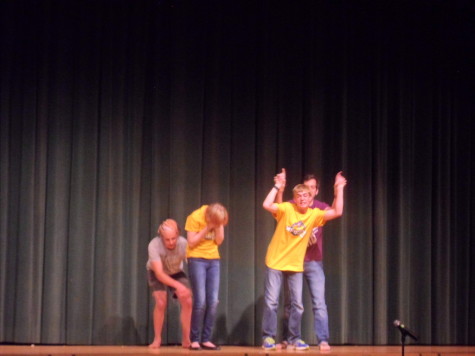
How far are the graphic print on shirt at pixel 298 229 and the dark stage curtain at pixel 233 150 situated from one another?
1.03m

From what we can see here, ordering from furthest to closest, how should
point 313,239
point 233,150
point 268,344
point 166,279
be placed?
point 233,150, point 313,239, point 268,344, point 166,279

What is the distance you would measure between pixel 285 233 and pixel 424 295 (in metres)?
2.13

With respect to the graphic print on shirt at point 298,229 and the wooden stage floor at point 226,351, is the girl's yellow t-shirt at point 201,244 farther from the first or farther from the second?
the wooden stage floor at point 226,351

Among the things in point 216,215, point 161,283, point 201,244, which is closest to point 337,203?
point 216,215

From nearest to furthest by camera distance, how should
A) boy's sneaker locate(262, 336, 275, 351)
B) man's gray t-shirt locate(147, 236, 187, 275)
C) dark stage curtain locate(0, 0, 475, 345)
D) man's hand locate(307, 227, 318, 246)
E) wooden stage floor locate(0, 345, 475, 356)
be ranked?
wooden stage floor locate(0, 345, 475, 356), man's gray t-shirt locate(147, 236, 187, 275), boy's sneaker locate(262, 336, 275, 351), man's hand locate(307, 227, 318, 246), dark stage curtain locate(0, 0, 475, 345)

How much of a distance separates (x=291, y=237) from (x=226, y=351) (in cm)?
125

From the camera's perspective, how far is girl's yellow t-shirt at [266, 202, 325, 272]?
688cm

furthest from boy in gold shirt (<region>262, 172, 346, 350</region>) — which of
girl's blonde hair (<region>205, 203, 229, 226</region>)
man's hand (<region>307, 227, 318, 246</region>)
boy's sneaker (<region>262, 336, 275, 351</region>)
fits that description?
girl's blonde hair (<region>205, 203, 229, 226</region>)

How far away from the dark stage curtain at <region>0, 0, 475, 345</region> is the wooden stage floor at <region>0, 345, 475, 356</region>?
22 cm

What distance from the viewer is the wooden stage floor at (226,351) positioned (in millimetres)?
6660

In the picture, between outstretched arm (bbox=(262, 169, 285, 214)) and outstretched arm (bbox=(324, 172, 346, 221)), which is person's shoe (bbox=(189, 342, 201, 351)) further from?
outstretched arm (bbox=(324, 172, 346, 221))

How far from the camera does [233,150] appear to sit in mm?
7926

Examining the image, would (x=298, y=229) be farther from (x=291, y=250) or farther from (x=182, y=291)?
(x=182, y=291)

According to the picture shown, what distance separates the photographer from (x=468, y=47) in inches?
329
